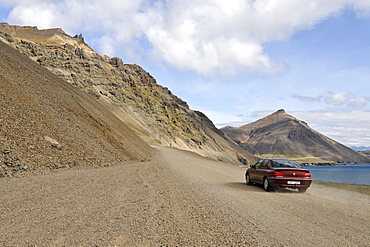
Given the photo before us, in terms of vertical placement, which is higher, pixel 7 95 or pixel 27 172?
pixel 7 95

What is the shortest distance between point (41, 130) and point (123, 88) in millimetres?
83528

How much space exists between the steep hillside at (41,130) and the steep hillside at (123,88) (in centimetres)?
4681

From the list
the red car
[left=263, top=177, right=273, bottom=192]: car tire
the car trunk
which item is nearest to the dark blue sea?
the red car

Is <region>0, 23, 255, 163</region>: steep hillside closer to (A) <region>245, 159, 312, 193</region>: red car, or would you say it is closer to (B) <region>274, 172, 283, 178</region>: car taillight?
(A) <region>245, 159, 312, 193</region>: red car

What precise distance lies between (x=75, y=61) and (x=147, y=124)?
106 ft

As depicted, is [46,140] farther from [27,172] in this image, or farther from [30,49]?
[30,49]

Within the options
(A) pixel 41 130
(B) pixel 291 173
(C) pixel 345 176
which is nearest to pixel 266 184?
(B) pixel 291 173

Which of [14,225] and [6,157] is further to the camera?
[6,157]

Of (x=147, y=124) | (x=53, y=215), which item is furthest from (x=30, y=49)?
(x=53, y=215)

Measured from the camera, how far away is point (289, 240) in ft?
17.1

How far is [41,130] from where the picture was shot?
18016mm

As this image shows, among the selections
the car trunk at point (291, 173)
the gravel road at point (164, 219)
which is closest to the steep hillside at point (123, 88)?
the car trunk at point (291, 173)

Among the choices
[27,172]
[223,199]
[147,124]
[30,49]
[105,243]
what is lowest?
[27,172]

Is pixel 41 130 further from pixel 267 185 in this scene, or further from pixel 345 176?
pixel 345 176
